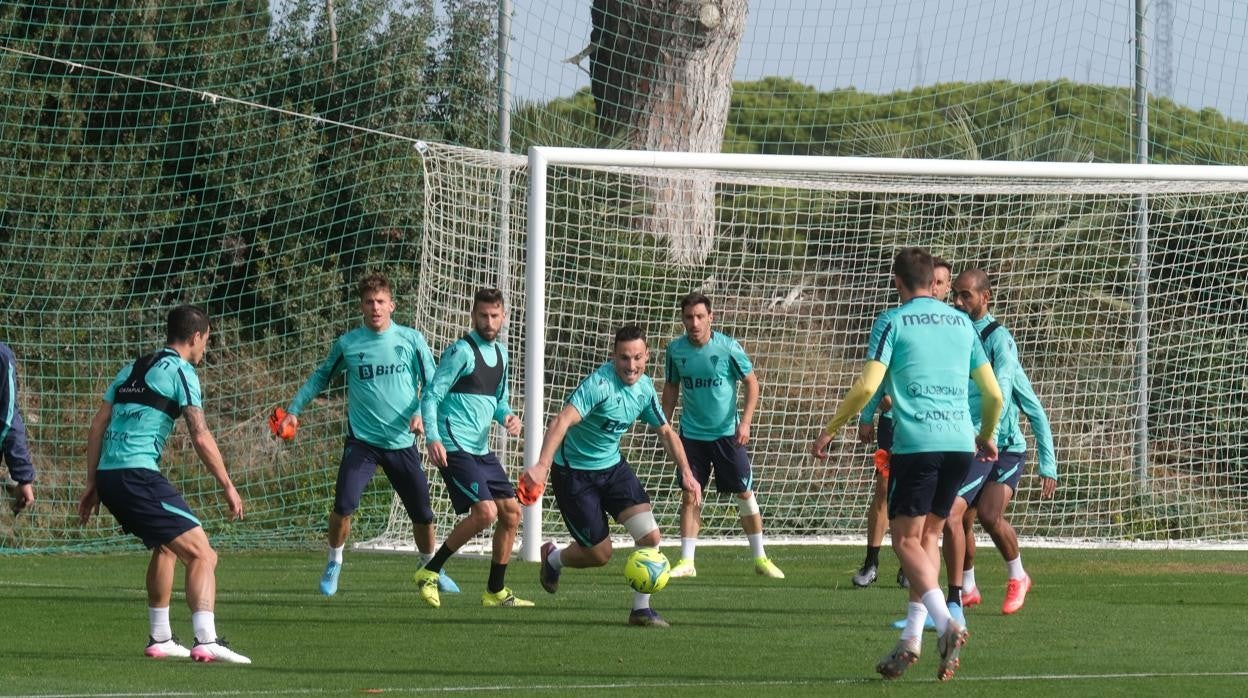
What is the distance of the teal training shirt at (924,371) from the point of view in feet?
25.5

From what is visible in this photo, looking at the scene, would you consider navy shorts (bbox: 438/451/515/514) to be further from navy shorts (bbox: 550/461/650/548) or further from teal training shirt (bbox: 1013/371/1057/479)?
teal training shirt (bbox: 1013/371/1057/479)

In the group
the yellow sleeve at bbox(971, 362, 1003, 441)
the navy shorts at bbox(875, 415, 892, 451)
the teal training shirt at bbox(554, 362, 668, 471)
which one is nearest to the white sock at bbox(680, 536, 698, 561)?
the navy shorts at bbox(875, 415, 892, 451)

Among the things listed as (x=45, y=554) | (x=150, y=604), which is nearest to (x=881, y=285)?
(x=45, y=554)

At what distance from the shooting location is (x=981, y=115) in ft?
61.9

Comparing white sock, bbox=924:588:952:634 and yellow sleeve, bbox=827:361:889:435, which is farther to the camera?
yellow sleeve, bbox=827:361:889:435

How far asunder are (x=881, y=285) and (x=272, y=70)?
7.31 meters

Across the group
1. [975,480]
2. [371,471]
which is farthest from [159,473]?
[975,480]

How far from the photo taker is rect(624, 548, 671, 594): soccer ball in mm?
9188

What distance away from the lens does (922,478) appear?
7777 mm

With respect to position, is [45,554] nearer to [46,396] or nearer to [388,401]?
[46,396]

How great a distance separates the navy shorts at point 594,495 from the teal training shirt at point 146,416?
8.10 ft

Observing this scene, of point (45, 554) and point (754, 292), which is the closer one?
point (45, 554)

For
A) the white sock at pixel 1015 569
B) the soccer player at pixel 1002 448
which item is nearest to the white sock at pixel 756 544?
the soccer player at pixel 1002 448

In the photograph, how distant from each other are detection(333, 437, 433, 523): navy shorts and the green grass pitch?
25.9 inches
